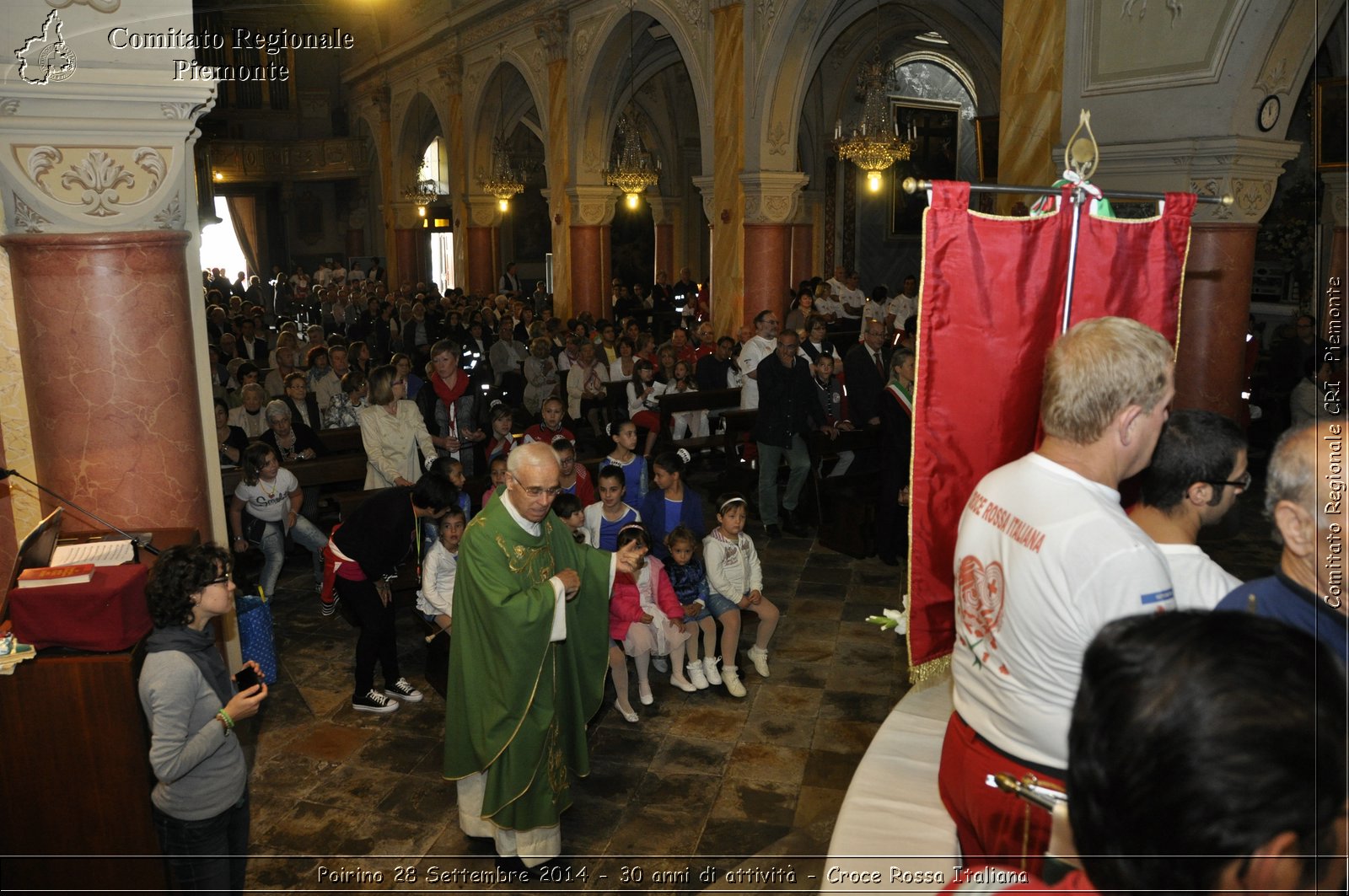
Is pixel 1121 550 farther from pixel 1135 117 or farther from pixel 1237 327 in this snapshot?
pixel 1237 327

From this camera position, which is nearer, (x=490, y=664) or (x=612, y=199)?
(x=490, y=664)

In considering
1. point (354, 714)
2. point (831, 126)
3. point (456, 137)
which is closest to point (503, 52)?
point (456, 137)

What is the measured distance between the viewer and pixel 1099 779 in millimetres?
1100

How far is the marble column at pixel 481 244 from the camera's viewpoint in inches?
789

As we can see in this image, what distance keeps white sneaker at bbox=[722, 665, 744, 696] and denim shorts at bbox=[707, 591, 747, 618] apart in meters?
0.31

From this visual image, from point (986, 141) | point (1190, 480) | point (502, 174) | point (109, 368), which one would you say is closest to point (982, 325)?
point (1190, 480)

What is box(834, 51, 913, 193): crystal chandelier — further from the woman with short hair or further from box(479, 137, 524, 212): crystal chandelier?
the woman with short hair

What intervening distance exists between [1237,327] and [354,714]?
20.5 feet

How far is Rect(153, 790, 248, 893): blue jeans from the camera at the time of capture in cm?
321

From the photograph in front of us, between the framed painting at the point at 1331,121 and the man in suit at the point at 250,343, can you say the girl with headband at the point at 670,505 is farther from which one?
the man in suit at the point at 250,343

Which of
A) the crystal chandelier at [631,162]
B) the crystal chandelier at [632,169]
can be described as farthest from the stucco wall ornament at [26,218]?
the crystal chandelier at [632,169]

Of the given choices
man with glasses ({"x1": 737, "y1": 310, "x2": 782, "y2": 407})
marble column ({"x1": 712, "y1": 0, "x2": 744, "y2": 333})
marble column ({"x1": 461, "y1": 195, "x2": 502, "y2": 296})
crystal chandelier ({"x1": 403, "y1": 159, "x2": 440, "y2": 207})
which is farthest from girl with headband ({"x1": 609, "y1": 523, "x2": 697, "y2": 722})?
crystal chandelier ({"x1": 403, "y1": 159, "x2": 440, "y2": 207})

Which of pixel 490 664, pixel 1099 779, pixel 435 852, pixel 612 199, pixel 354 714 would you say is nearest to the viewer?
pixel 1099 779

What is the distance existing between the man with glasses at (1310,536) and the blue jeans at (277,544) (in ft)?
19.8
